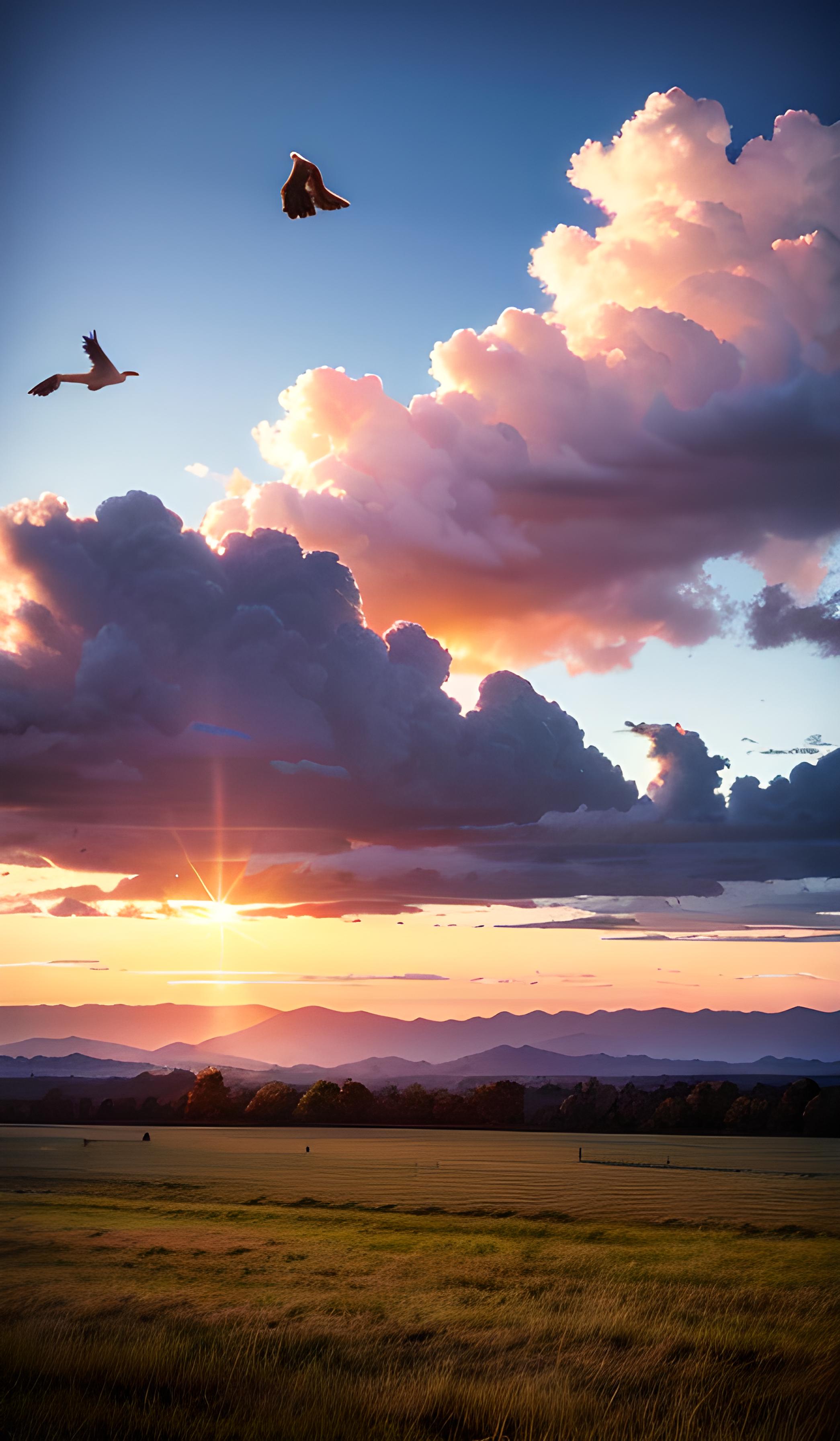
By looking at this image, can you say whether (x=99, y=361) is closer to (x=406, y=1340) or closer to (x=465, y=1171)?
(x=406, y=1340)

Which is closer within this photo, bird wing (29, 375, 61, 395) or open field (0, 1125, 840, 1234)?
bird wing (29, 375, 61, 395)

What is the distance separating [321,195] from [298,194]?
0.46m

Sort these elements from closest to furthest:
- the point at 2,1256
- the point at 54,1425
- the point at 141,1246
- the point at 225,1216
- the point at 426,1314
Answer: the point at 54,1425 < the point at 426,1314 < the point at 2,1256 < the point at 141,1246 < the point at 225,1216

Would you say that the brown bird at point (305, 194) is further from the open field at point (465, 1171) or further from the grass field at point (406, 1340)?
the open field at point (465, 1171)

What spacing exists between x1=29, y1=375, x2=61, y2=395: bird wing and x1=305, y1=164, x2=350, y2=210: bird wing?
24.3 feet

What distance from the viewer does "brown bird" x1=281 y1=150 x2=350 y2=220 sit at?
71.1 ft

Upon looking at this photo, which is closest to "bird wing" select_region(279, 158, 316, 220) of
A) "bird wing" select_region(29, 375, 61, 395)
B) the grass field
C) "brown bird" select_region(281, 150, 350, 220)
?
"brown bird" select_region(281, 150, 350, 220)

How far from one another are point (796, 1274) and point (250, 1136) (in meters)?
154

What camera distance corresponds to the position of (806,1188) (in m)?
107

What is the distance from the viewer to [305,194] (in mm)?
22031

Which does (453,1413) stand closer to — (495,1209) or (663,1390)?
(663,1390)

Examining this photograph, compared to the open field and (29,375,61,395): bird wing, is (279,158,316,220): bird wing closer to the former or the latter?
(29,375,61,395): bird wing

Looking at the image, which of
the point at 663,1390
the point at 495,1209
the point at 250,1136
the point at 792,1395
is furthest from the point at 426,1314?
the point at 250,1136

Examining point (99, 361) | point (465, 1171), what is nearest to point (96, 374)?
point (99, 361)
